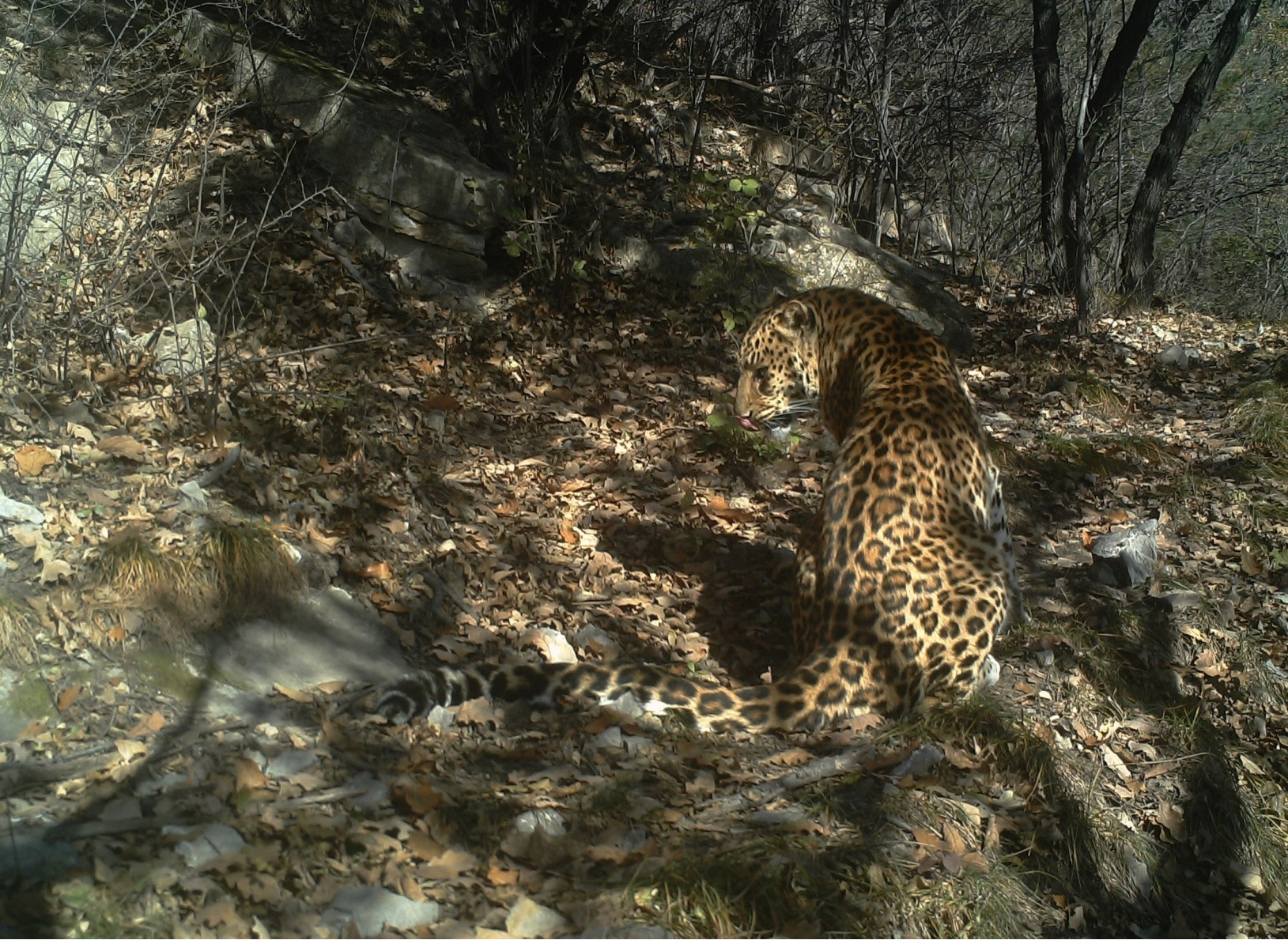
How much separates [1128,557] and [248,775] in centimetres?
569

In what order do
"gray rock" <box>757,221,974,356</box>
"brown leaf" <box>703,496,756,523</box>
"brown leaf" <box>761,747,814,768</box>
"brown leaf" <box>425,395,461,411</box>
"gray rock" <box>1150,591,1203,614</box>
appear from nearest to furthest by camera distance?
"brown leaf" <box>761,747,814,768</box>, "gray rock" <box>1150,591,1203,614</box>, "brown leaf" <box>703,496,756,523</box>, "brown leaf" <box>425,395,461,411</box>, "gray rock" <box>757,221,974,356</box>

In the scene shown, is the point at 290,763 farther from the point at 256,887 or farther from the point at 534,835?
Result: the point at 534,835

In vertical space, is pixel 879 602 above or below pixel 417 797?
above

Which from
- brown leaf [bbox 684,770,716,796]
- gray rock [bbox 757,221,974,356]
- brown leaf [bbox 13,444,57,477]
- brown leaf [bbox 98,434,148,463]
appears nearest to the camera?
brown leaf [bbox 684,770,716,796]

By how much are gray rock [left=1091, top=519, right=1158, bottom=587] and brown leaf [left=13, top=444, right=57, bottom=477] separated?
260 inches

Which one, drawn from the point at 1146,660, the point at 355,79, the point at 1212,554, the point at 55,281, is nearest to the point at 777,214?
the point at 355,79

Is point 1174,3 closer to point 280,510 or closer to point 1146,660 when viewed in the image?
point 1146,660

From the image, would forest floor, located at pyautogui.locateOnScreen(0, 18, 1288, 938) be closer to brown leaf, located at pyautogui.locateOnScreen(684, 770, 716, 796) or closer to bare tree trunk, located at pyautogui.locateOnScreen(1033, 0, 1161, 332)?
brown leaf, located at pyautogui.locateOnScreen(684, 770, 716, 796)

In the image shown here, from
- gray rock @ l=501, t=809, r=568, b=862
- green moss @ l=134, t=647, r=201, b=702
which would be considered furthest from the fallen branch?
green moss @ l=134, t=647, r=201, b=702

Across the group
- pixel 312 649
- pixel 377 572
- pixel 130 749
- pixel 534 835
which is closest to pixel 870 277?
pixel 377 572

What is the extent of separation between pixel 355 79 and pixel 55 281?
17.9 ft

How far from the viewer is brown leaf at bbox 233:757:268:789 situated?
425cm

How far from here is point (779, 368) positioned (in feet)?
24.0

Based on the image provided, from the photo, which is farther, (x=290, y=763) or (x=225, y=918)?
(x=290, y=763)
